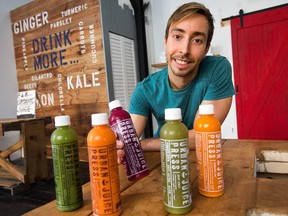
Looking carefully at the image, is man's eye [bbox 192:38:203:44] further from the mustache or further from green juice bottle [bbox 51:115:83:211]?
green juice bottle [bbox 51:115:83:211]

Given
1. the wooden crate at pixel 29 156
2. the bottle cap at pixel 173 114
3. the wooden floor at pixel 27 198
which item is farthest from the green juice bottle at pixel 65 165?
the wooden crate at pixel 29 156

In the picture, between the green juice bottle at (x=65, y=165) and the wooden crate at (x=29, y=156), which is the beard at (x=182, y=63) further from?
the wooden crate at (x=29, y=156)

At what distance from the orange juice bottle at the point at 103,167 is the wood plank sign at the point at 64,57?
232 centimetres

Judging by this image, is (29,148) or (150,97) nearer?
(150,97)

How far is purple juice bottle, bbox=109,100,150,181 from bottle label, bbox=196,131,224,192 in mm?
166

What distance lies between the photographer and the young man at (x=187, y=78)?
1011mm

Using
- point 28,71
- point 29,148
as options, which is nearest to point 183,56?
point 29,148

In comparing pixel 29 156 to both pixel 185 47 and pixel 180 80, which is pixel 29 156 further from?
pixel 185 47

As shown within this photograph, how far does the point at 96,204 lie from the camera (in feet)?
1.71

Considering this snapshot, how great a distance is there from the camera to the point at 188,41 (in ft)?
3.29

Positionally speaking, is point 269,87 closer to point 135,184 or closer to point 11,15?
point 135,184

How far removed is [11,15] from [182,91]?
10.8ft

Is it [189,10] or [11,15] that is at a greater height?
[11,15]

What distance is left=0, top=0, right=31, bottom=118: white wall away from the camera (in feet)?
10.9
